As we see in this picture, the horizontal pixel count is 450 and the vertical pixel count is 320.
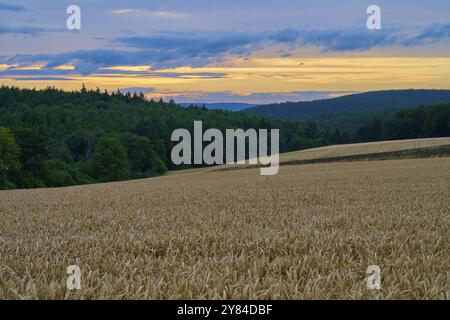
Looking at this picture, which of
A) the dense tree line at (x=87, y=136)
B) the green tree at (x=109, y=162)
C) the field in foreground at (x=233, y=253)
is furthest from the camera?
the green tree at (x=109, y=162)

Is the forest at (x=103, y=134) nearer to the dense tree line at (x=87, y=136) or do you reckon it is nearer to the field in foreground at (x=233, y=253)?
the dense tree line at (x=87, y=136)

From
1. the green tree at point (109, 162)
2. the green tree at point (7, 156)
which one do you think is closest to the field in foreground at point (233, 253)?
the green tree at point (7, 156)

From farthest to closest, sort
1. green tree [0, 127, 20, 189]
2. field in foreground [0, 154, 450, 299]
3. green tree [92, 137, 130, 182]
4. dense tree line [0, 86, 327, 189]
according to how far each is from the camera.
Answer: green tree [92, 137, 130, 182]
dense tree line [0, 86, 327, 189]
green tree [0, 127, 20, 189]
field in foreground [0, 154, 450, 299]

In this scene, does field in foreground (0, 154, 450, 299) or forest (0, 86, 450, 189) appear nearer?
field in foreground (0, 154, 450, 299)

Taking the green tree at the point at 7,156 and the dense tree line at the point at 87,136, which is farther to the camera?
the dense tree line at the point at 87,136

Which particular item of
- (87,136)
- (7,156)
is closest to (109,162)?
(7,156)

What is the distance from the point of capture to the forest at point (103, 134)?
7269 centimetres

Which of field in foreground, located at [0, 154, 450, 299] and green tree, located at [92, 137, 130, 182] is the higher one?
field in foreground, located at [0, 154, 450, 299]

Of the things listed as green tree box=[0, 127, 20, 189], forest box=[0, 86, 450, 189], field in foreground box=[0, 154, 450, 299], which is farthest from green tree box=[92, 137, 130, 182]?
field in foreground box=[0, 154, 450, 299]

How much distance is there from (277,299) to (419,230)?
15.7 feet

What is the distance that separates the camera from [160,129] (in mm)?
117625

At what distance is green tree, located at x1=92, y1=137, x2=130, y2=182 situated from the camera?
82562 millimetres

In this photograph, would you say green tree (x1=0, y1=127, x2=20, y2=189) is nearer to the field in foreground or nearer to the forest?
the forest

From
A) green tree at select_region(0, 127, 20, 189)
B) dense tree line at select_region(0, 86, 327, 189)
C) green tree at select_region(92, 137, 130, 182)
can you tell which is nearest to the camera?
green tree at select_region(0, 127, 20, 189)
